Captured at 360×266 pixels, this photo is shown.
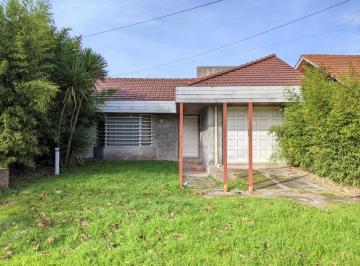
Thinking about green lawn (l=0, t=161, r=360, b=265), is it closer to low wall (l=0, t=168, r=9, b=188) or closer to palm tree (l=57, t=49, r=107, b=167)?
low wall (l=0, t=168, r=9, b=188)

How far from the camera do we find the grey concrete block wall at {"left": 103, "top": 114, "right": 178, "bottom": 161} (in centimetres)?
1647

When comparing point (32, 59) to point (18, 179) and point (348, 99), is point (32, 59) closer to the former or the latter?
point (18, 179)

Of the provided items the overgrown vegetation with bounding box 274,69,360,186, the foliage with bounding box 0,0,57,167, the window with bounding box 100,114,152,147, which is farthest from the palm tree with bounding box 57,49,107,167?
the overgrown vegetation with bounding box 274,69,360,186

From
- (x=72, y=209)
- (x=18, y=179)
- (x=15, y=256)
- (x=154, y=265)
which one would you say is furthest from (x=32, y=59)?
(x=154, y=265)

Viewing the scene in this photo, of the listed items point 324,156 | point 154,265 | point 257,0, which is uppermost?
point 257,0

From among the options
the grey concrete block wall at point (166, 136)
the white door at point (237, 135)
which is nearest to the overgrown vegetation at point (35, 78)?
the white door at point (237, 135)

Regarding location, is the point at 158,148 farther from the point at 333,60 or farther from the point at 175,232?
the point at 175,232

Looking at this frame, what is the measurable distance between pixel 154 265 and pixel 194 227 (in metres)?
1.21

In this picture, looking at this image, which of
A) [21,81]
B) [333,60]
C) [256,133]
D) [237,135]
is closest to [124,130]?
[237,135]

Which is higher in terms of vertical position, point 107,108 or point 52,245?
point 107,108

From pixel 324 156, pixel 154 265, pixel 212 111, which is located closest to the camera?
pixel 154 265

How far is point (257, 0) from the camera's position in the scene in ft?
40.2

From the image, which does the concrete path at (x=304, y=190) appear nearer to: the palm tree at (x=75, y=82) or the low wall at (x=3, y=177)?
the low wall at (x=3, y=177)

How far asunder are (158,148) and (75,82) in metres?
6.55
